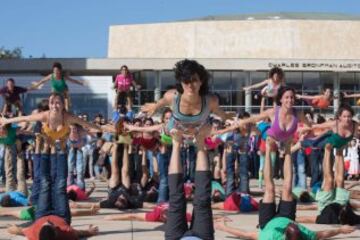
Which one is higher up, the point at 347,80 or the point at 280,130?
the point at 347,80

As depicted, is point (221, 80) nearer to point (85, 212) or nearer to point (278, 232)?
point (85, 212)

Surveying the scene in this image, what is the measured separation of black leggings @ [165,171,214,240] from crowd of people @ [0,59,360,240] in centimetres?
1

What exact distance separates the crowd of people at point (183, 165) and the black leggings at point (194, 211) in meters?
0.01

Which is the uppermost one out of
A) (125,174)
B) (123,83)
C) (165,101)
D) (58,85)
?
(123,83)

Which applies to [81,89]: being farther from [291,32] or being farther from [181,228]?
[181,228]

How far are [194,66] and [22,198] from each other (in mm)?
6369

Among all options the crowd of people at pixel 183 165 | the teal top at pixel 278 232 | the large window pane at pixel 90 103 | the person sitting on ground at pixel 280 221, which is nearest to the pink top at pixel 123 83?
the crowd of people at pixel 183 165

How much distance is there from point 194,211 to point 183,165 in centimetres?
468

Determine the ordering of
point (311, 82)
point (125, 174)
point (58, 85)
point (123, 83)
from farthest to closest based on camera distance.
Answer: point (311, 82)
point (123, 83)
point (58, 85)
point (125, 174)

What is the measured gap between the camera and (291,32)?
45906mm

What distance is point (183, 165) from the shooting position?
39.5 feet

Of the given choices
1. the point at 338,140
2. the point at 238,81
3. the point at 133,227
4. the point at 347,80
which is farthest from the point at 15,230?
the point at 347,80

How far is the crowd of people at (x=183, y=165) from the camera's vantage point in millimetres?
7414

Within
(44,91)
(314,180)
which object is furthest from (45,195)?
(44,91)
